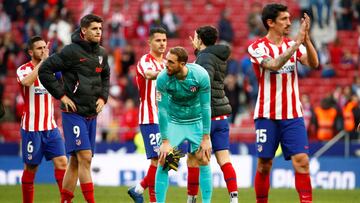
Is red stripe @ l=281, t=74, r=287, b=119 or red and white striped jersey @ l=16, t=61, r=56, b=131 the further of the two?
red and white striped jersey @ l=16, t=61, r=56, b=131

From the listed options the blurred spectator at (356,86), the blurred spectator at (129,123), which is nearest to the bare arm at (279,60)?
the blurred spectator at (129,123)

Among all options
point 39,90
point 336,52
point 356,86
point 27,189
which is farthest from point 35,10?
point 27,189

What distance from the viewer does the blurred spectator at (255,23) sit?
2786 cm

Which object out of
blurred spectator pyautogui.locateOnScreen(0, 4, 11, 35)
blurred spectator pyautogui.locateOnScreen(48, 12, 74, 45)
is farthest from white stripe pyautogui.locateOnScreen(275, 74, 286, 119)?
blurred spectator pyautogui.locateOnScreen(0, 4, 11, 35)

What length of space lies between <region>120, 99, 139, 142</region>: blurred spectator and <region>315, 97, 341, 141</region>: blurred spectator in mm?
4313

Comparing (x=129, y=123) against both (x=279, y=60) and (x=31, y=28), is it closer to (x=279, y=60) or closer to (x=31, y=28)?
(x=31, y=28)

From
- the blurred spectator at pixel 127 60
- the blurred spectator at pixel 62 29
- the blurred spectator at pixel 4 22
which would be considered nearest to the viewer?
the blurred spectator at pixel 127 60

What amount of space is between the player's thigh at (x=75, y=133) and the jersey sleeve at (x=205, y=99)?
163 centimetres

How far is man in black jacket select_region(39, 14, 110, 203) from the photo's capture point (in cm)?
1316

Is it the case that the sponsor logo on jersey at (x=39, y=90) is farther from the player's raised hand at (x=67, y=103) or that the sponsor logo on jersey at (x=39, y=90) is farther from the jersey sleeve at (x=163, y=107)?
the jersey sleeve at (x=163, y=107)

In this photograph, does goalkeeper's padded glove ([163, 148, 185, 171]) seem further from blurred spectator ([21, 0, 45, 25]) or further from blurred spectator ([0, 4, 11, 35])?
blurred spectator ([0, 4, 11, 35])

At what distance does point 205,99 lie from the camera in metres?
12.5

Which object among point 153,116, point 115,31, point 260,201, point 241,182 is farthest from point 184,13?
point 260,201

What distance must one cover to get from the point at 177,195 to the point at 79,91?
486cm
